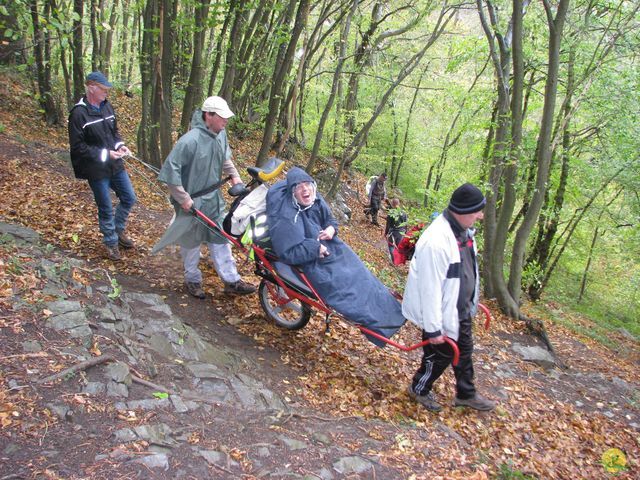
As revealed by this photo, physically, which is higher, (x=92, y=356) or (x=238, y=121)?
(x=238, y=121)

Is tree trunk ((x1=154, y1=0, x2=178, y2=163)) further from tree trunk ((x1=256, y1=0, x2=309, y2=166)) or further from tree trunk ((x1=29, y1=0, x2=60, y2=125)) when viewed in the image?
tree trunk ((x1=29, y1=0, x2=60, y2=125))

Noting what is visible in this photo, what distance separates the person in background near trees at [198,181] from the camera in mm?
4985

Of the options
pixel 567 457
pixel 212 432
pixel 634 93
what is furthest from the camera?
pixel 634 93

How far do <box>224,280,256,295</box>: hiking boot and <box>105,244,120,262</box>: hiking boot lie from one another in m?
1.53

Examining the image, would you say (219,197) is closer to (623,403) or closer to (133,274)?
(133,274)

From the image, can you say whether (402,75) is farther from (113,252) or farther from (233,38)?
(113,252)

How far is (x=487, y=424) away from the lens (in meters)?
4.88

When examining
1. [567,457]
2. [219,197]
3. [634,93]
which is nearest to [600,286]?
[634,93]

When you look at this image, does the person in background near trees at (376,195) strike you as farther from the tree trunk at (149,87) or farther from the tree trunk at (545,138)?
the tree trunk at (149,87)

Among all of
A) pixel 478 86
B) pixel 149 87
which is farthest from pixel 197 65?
pixel 478 86

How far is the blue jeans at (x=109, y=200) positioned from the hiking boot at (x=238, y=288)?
Result: 5.36 feet

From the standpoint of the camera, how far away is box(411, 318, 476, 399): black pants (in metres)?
4.45

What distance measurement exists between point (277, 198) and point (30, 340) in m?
2.57

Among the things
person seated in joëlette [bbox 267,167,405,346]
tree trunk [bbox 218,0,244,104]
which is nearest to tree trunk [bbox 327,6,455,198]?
tree trunk [bbox 218,0,244,104]
